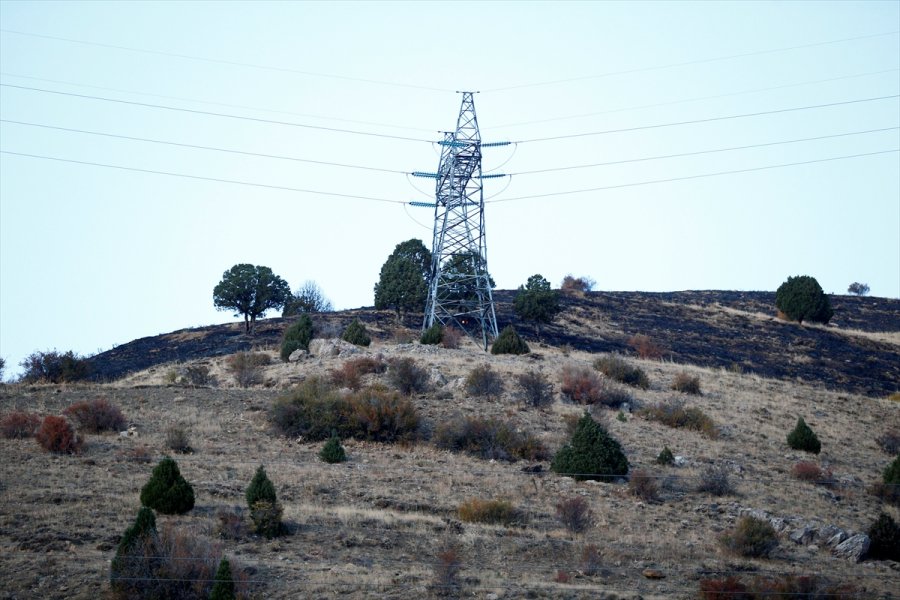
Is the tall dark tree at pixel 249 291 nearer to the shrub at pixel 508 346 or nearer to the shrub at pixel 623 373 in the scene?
the shrub at pixel 508 346

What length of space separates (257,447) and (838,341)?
5349 cm

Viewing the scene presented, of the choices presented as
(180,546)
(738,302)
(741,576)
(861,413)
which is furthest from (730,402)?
(738,302)

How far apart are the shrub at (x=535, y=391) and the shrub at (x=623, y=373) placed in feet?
17.5

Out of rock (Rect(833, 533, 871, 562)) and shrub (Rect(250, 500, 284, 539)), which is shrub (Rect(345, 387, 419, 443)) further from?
rock (Rect(833, 533, 871, 562))

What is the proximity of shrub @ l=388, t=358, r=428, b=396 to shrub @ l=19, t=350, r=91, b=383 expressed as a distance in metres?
16.7

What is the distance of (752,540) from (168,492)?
13.9m

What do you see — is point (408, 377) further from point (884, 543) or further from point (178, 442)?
point (884, 543)

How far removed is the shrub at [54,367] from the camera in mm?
44125

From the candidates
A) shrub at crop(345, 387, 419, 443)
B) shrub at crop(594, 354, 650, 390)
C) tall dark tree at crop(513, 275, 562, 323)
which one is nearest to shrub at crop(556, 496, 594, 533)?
shrub at crop(345, 387, 419, 443)

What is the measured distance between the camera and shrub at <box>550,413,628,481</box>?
2792cm

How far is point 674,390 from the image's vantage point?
41750 millimetres

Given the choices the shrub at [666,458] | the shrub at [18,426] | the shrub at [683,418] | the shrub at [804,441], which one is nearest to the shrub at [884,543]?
the shrub at [666,458]

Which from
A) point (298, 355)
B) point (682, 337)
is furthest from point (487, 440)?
point (682, 337)

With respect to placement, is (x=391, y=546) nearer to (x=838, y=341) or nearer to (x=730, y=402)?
(x=730, y=402)
